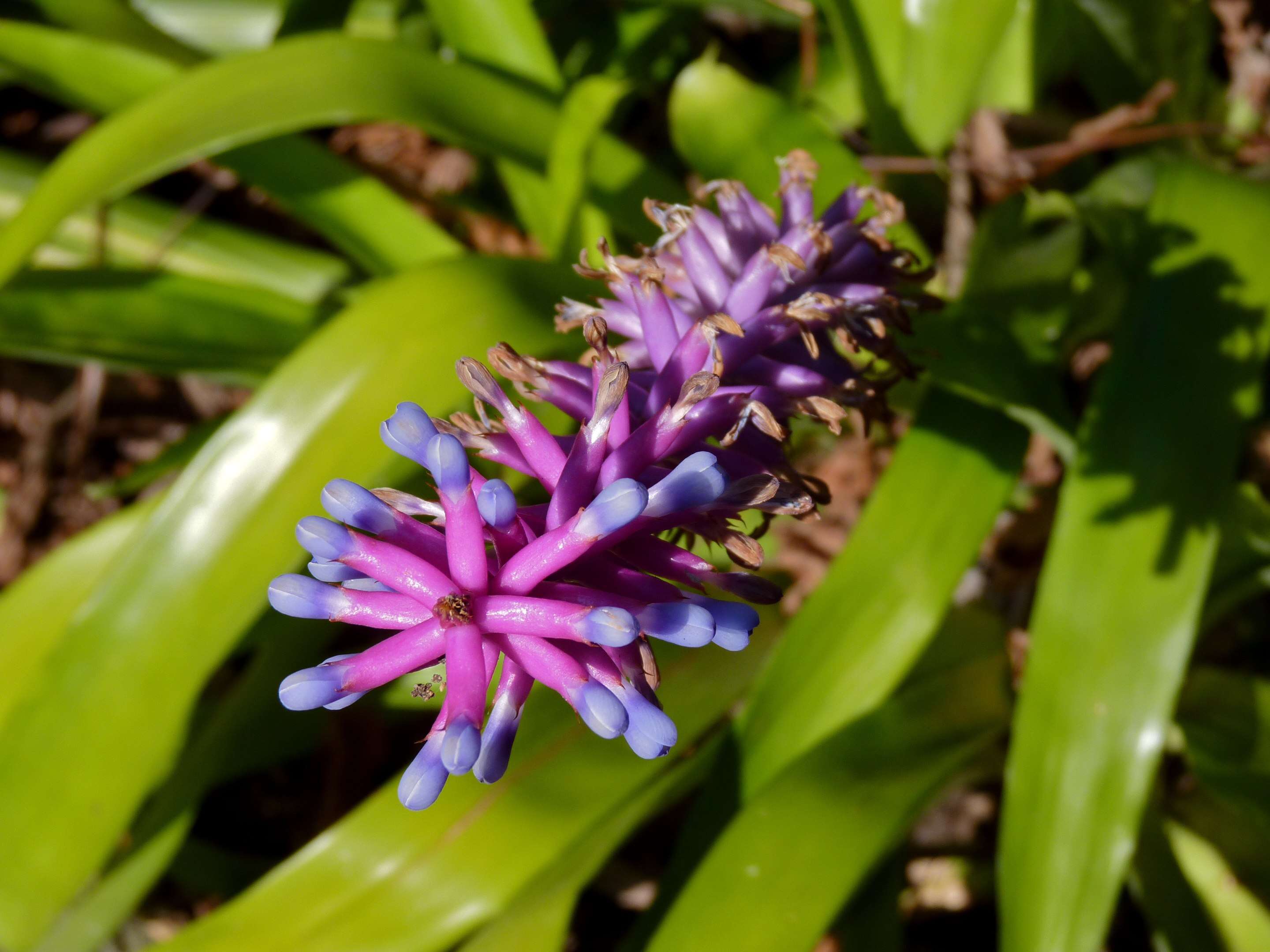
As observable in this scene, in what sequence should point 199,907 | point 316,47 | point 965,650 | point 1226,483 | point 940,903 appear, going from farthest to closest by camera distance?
point 199,907 < point 940,903 < point 965,650 < point 316,47 < point 1226,483

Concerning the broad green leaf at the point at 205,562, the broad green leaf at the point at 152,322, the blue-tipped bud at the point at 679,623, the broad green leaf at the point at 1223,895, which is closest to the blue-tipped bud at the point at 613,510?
the blue-tipped bud at the point at 679,623

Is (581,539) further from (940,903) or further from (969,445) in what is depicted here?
(940,903)

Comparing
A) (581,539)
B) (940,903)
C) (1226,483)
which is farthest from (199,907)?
(1226,483)

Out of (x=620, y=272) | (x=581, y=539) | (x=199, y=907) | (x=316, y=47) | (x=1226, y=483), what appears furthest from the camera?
(x=199, y=907)

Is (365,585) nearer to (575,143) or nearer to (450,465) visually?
(450,465)

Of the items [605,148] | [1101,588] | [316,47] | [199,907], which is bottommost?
[199,907]

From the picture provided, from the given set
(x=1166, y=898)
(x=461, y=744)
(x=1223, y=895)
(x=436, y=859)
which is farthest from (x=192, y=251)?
(x=1223, y=895)

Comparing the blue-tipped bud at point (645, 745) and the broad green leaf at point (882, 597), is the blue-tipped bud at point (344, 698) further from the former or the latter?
the broad green leaf at point (882, 597)

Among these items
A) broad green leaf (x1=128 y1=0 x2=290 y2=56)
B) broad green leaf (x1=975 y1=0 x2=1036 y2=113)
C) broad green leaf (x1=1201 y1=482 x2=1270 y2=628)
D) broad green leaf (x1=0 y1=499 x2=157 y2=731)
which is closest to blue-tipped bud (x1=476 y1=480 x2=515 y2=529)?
broad green leaf (x1=1201 y1=482 x2=1270 y2=628)
